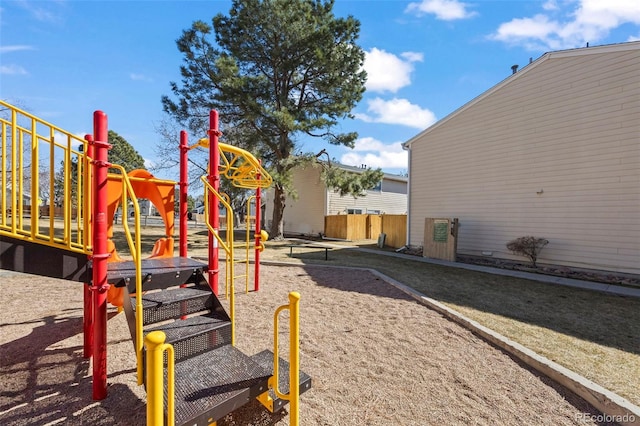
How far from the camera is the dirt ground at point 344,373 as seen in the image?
2734mm

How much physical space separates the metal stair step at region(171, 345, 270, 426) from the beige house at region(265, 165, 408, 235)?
17.9 meters

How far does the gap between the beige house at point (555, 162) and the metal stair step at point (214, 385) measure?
34.9ft

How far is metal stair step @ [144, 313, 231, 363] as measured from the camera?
2844 mm

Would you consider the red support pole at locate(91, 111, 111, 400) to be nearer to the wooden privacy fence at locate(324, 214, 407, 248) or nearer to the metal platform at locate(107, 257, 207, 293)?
the metal platform at locate(107, 257, 207, 293)

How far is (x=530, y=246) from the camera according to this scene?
1016 cm

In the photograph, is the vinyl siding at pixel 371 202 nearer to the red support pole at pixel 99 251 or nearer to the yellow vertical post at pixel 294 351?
the red support pole at pixel 99 251

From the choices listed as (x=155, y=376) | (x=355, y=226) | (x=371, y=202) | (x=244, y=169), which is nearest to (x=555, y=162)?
(x=244, y=169)

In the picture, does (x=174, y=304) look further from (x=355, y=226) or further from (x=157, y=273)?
(x=355, y=226)

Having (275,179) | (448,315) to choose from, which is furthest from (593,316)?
(275,179)

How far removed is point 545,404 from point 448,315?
226 centimetres

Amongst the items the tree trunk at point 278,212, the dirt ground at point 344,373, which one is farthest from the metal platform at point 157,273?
the tree trunk at point 278,212

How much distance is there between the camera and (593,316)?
5.50m

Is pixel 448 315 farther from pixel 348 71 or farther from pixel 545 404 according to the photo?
pixel 348 71

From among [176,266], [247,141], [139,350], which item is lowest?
[139,350]
